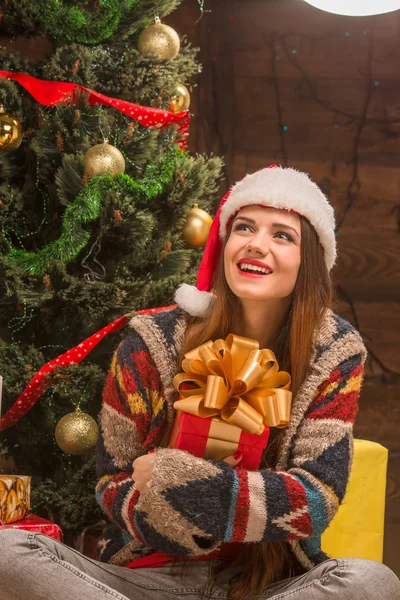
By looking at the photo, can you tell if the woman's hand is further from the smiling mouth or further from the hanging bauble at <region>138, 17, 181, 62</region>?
the hanging bauble at <region>138, 17, 181, 62</region>

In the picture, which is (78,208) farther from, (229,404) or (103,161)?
(229,404)

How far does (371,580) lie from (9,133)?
4.61 feet

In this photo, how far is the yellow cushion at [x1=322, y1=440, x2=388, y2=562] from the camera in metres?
2.11

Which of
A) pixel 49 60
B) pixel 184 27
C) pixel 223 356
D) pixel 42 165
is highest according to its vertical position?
pixel 184 27

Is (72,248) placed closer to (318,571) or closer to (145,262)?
(145,262)

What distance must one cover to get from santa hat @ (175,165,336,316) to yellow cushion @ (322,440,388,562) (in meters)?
0.69

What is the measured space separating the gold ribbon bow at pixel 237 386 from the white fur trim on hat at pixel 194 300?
19 cm

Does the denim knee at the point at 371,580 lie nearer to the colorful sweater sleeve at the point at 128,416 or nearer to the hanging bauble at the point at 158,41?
the colorful sweater sleeve at the point at 128,416

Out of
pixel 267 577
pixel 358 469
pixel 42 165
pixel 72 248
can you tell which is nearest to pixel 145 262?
pixel 72 248

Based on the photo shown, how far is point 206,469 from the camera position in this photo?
4.65 ft

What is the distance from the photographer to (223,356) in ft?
4.88

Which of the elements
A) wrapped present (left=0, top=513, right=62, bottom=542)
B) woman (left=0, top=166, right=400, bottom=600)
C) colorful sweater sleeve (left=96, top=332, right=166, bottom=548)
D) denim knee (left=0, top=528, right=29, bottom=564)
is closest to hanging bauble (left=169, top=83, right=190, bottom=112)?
woman (left=0, top=166, right=400, bottom=600)

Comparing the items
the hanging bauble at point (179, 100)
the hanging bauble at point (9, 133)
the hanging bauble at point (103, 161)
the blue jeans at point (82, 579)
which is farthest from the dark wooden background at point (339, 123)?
the blue jeans at point (82, 579)

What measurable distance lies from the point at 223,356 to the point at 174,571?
46 cm
